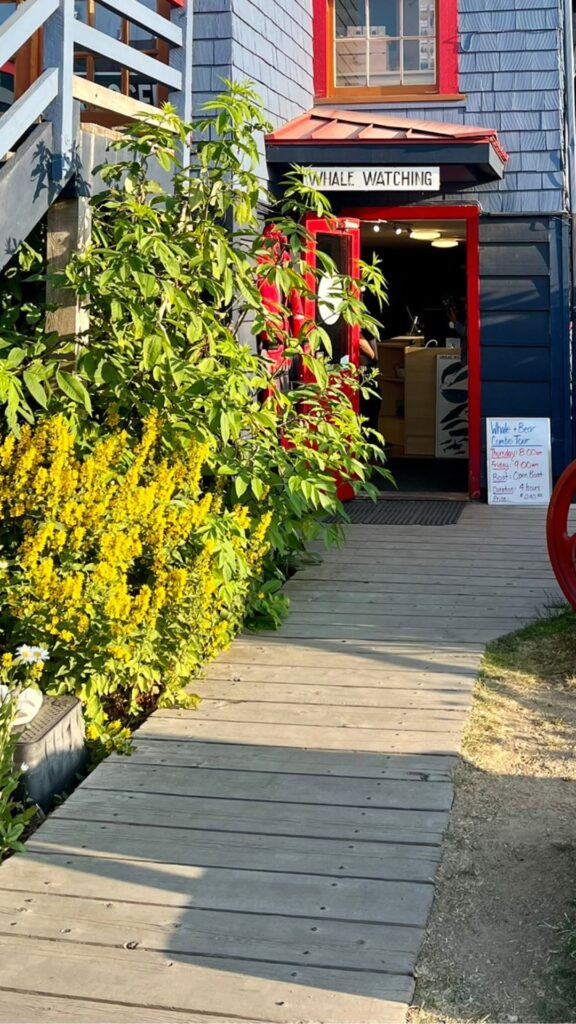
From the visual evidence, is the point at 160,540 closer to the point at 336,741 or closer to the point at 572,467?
the point at 336,741

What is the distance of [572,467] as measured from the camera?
5480mm

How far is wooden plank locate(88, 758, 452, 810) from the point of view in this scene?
4.02m

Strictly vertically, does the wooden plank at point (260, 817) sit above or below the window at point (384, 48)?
below

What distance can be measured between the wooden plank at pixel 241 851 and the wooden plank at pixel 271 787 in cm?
28

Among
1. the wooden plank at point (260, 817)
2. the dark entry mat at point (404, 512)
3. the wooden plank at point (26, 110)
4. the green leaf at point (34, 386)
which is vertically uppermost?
the wooden plank at point (26, 110)

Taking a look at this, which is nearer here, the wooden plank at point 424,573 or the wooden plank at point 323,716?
the wooden plank at point 323,716

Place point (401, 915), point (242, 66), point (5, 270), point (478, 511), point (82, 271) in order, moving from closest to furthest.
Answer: point (401, 915) < point (82, 271) < point (5, 270) < point (242, 66) < point (478, 511)

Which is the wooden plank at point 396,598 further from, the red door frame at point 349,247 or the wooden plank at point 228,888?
the wooden plank at point 228,888

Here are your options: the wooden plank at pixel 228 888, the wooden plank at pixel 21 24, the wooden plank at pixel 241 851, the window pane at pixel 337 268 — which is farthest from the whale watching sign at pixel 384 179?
the wooden plank at pixel 228 888

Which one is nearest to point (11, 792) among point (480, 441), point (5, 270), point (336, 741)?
point (336, 741)

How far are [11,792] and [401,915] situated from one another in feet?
4.29

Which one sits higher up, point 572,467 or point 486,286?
point 486,286

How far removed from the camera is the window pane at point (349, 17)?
10.2 m

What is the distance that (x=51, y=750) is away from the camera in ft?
13.6
